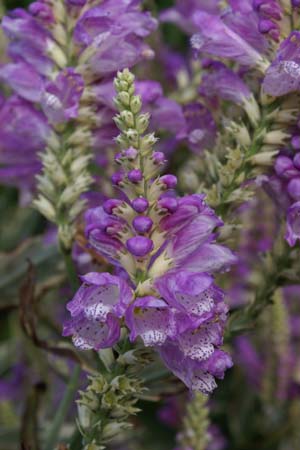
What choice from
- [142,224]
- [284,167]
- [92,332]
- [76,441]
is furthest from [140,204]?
[76,441]

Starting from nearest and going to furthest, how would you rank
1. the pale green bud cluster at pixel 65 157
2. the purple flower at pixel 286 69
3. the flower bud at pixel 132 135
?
the flower bud at pixel 132 135
the purple flower at pixel 286 69
the pale green bud cluster at pixel 65 157

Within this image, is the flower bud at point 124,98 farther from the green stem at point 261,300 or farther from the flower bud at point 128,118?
the green stem at point 261,300

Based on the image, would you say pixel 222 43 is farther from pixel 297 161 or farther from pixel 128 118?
pixel 128 118

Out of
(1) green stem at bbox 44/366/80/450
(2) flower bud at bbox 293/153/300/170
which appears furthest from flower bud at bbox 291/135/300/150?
(1) green stem at bbox 44/366/80/450

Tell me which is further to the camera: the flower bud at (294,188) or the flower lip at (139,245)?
the flower bud at (294,188)

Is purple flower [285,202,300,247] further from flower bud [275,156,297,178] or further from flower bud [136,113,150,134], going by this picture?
flower bud [136,113,150,134]

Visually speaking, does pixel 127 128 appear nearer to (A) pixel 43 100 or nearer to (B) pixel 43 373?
(A) pixel 43 100

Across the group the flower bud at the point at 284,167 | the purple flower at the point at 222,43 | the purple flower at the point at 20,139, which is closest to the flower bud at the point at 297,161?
the flower bud at the point at 284,167

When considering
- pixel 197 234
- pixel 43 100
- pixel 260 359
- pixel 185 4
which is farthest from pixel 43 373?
pixel 185 4
